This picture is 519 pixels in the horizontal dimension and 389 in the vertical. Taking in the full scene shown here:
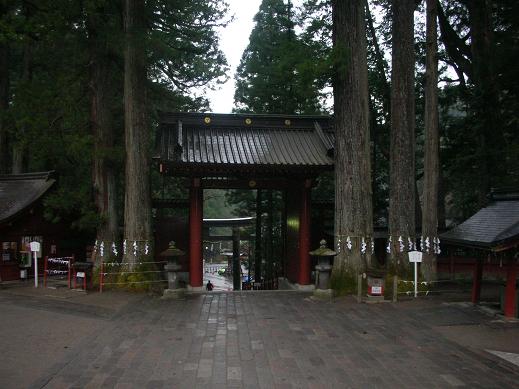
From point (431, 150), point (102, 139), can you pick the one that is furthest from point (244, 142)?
point (431, 150)

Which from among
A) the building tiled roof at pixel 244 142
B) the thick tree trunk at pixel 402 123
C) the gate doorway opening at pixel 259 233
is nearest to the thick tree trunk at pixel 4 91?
the building tiled roof at pixel 244 142

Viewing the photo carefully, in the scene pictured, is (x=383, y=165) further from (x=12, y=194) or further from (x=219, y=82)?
(x=12, y=194)

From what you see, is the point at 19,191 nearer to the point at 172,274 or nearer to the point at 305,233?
the point at 172,274

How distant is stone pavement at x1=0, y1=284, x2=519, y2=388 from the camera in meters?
7.05

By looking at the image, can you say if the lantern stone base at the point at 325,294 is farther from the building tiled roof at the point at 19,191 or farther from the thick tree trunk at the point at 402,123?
the building tiled roof at the point at 19,191

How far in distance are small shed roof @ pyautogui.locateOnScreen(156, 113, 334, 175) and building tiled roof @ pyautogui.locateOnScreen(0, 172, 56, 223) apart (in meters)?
5.53

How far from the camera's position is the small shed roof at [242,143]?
14922 millimetres

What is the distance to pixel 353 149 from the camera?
14438mm

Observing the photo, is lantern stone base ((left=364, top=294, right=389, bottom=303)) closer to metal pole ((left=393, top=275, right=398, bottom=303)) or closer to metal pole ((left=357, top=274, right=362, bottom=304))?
metal pole ((left=357, top=274, right=362, bottom=304))

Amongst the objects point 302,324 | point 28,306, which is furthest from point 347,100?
point 28,306

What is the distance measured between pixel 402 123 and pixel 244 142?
571 cm

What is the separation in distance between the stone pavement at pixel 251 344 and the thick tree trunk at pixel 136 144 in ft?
9.33

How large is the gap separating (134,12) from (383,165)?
49.9 ft

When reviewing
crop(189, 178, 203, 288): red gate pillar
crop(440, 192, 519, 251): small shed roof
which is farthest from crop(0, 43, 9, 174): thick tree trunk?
crop(440, 192, 519, 251): small shed roof
